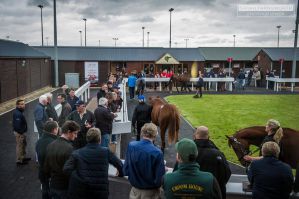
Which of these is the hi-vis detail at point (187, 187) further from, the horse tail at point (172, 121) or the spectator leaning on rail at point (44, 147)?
the horse tail at point (172, 121)

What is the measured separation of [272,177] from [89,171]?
2.53 m

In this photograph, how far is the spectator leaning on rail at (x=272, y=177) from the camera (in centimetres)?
447

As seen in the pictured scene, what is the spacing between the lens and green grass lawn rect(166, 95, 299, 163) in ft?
46.6

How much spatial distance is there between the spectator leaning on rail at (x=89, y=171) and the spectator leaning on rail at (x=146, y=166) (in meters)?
0.40

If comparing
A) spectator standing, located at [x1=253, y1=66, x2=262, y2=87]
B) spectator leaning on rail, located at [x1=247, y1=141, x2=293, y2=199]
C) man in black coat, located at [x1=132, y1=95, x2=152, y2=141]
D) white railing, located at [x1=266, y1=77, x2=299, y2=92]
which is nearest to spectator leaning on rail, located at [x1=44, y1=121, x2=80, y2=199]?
spectator leaning on rail, located at [x1=247, y1=141, x2=293, y2=199]

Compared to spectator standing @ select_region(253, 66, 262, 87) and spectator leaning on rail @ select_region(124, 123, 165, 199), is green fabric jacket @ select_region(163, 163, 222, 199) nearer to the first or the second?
spectator leaning on rail @ select_region(124, 123, 165, 199)

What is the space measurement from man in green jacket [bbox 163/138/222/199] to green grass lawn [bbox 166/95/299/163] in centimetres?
681

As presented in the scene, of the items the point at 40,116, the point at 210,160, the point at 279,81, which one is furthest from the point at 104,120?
the point at 279,81

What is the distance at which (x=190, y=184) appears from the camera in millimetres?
3498

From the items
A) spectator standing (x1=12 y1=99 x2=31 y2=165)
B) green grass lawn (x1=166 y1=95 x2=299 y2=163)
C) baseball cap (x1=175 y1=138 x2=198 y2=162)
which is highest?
baseball cap (x1=175 y1=138 x2=198 y2=162)

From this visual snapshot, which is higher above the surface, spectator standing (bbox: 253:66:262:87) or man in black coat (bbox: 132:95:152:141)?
spectator standing (bbox: 253:66:262:87)

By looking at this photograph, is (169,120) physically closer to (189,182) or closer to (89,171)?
(89,171)

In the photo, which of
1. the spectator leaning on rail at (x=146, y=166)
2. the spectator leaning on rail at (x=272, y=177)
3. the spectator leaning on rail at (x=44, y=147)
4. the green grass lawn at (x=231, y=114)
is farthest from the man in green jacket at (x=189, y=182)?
→ the green grass lawn at (x=231, y=114)

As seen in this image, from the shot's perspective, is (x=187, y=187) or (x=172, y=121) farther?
(x=172, y=121)
